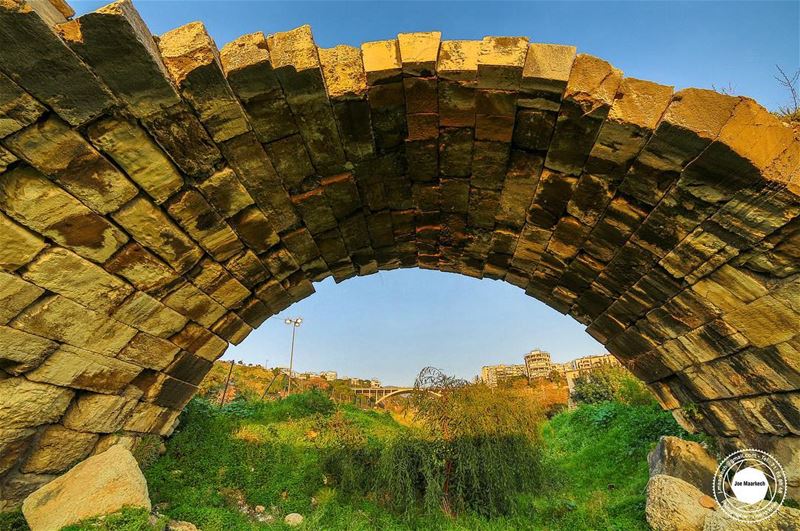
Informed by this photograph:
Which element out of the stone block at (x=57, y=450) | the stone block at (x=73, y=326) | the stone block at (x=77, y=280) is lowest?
the stone block at (x=57, y=450)

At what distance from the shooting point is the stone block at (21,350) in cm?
323

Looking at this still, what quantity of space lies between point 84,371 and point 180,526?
210 centimetres

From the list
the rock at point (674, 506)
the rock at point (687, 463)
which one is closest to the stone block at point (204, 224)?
the rock at point (674, 506)

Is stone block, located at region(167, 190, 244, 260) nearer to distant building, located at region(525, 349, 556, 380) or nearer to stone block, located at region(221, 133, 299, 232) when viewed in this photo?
stone block, located at region(221, 133, 299, 232)

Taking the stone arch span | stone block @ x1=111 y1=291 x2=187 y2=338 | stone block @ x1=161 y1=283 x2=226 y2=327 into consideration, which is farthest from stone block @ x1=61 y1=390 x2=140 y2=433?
stone block @ x1=161 y1=283 x2=226 y2=327

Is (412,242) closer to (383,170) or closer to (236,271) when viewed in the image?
(383,170)

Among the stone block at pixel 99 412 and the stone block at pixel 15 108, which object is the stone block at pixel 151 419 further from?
the stone block at pixel 15 108

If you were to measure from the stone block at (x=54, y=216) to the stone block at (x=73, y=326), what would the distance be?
20.5 inches

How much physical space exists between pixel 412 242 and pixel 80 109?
11.2 feet

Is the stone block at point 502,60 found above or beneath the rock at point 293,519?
above

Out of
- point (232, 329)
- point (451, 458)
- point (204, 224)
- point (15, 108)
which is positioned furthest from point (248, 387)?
point (15, 108)

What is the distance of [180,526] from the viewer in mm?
4543

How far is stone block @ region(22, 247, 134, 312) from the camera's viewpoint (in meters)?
3.14

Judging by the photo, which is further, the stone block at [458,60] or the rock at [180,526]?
the rock at [180,526]
